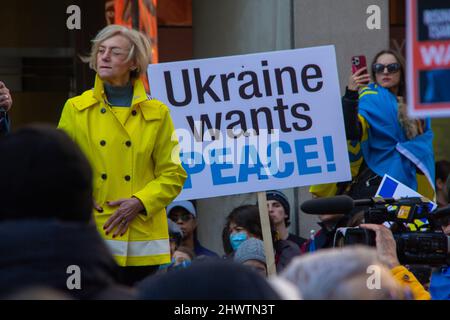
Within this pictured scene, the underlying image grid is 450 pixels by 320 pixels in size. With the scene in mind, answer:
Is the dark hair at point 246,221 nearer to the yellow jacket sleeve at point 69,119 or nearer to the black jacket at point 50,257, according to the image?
the yellow jacket sleeve at point 69,119

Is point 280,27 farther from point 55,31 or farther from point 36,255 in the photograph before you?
point 36,255

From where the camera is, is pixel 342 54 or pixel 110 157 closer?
pixel 110 157

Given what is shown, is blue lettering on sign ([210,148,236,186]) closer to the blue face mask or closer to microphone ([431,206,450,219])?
the blue face mask

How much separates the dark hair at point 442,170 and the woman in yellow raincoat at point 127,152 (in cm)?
400

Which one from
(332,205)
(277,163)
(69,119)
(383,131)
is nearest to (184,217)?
(277,163)

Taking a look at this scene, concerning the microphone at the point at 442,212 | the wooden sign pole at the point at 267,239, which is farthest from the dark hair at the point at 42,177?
the wooden sign pole at the point at 267,239

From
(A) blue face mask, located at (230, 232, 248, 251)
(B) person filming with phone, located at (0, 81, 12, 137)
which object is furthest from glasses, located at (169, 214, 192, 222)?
(B) person filming with phone, located at (0, 81, 12, 137)

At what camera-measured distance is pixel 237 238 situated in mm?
7477

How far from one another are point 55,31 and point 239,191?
4.97m

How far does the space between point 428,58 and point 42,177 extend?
178 centimetres

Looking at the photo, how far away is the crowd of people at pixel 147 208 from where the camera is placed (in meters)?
2.40

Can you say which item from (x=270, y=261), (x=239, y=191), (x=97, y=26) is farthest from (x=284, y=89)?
(x=97, y=26)

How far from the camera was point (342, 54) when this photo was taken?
8.50m

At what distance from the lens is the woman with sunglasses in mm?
6918
